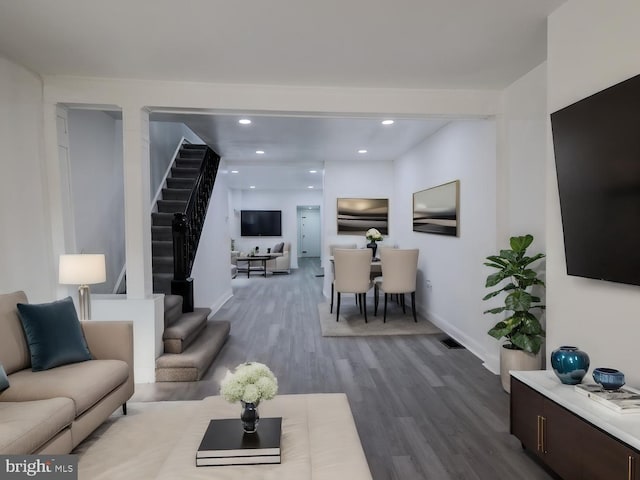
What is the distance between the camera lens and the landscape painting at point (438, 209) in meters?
4.80

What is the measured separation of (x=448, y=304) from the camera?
520 cm

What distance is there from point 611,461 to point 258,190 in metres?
12.6

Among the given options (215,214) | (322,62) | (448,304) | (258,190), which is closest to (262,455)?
(322,62)

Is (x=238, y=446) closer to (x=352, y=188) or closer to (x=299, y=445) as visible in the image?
(x=299, y=445)

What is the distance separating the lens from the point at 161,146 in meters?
6.42

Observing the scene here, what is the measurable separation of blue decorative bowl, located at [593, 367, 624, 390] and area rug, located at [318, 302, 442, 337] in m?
3.29

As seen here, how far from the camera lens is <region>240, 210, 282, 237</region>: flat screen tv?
44.1 ft

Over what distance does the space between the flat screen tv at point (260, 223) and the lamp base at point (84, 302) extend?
33.4ft

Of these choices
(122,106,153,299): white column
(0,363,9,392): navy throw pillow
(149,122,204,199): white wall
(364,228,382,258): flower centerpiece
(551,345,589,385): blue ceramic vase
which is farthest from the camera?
(364,228,382,258): flower centerpiece

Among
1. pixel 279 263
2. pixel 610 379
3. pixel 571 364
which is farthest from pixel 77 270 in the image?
pixel 279 263

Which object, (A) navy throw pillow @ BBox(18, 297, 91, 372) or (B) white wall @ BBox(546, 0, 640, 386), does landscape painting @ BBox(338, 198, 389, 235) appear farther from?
Result: (A) navy throw pillow @ BBox(18, 297, 91, 372)

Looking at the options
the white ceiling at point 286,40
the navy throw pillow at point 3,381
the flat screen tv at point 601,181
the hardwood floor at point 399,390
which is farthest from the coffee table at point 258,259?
the flat screen tv at point 601,181

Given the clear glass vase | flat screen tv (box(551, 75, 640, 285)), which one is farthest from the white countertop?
the clear glass vase

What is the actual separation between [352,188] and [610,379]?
5990 millimetres
